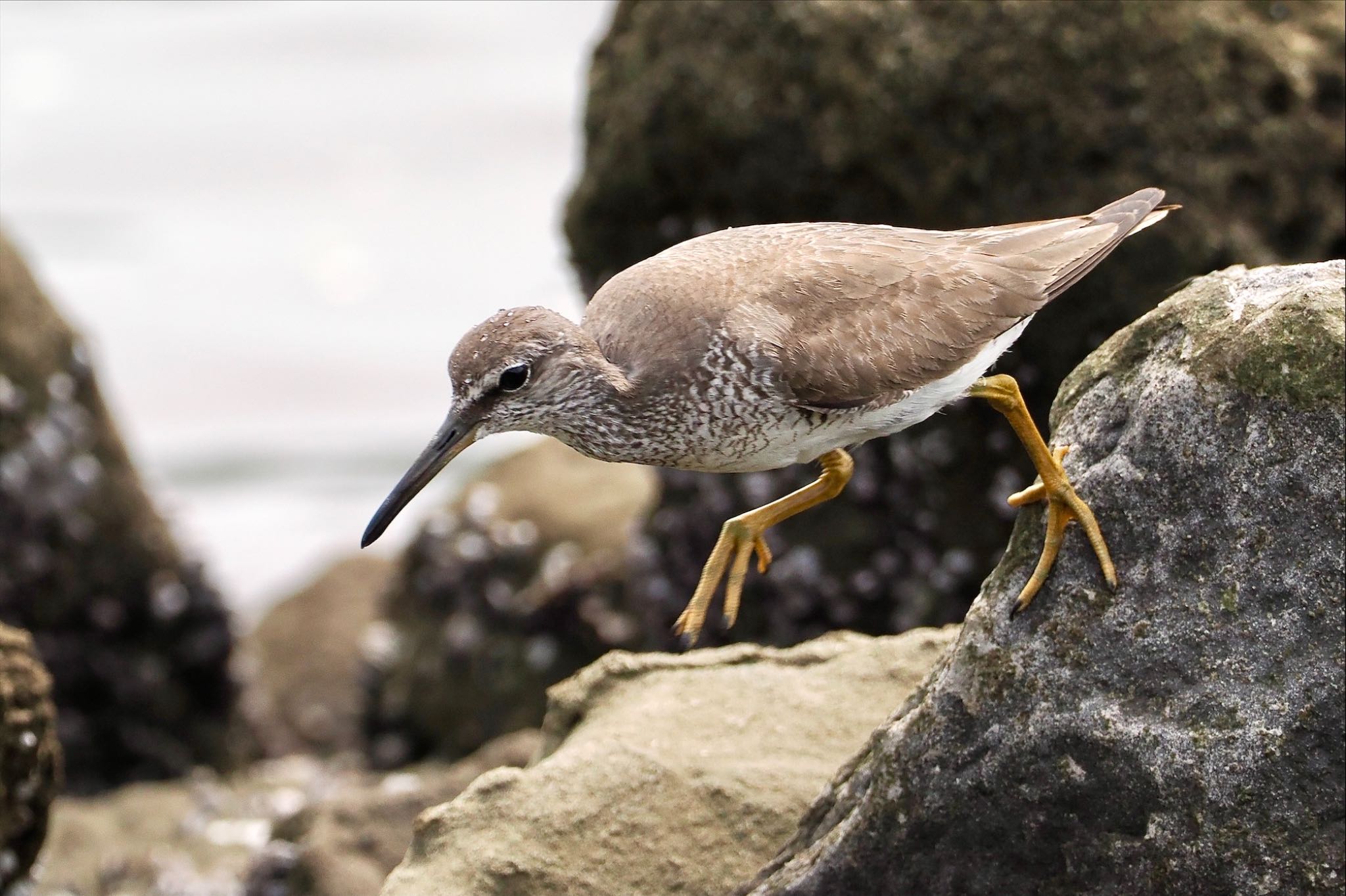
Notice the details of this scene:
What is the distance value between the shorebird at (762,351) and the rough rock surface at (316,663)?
5606 millimetres

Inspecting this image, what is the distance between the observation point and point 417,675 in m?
10.1

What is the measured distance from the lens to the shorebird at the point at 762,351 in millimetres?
5012

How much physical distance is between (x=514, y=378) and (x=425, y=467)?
40cm

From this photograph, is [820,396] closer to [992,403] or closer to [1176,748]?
[992,403]

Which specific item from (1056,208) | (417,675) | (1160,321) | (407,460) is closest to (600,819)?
(1160,321)

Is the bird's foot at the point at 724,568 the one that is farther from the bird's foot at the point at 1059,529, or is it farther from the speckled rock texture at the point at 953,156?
the speckled rock texture at the point at 953,156

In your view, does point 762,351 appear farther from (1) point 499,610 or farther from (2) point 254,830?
(1) point 499,610

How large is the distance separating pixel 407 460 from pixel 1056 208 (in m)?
9.63

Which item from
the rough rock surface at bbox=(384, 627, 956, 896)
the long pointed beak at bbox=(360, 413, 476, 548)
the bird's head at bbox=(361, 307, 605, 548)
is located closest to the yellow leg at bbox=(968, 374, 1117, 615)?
the bird's head at bbox=(361, 307, 605, 548)

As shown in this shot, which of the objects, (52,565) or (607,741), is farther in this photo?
(52,565)

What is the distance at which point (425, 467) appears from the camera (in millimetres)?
5008

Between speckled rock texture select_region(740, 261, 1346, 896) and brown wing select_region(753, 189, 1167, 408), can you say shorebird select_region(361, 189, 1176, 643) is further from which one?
speckled rock texture select_region(740, 261, 1346, 896)

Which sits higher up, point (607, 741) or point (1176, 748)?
point (1176, 748)

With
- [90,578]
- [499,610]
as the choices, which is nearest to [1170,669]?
[499,610]
